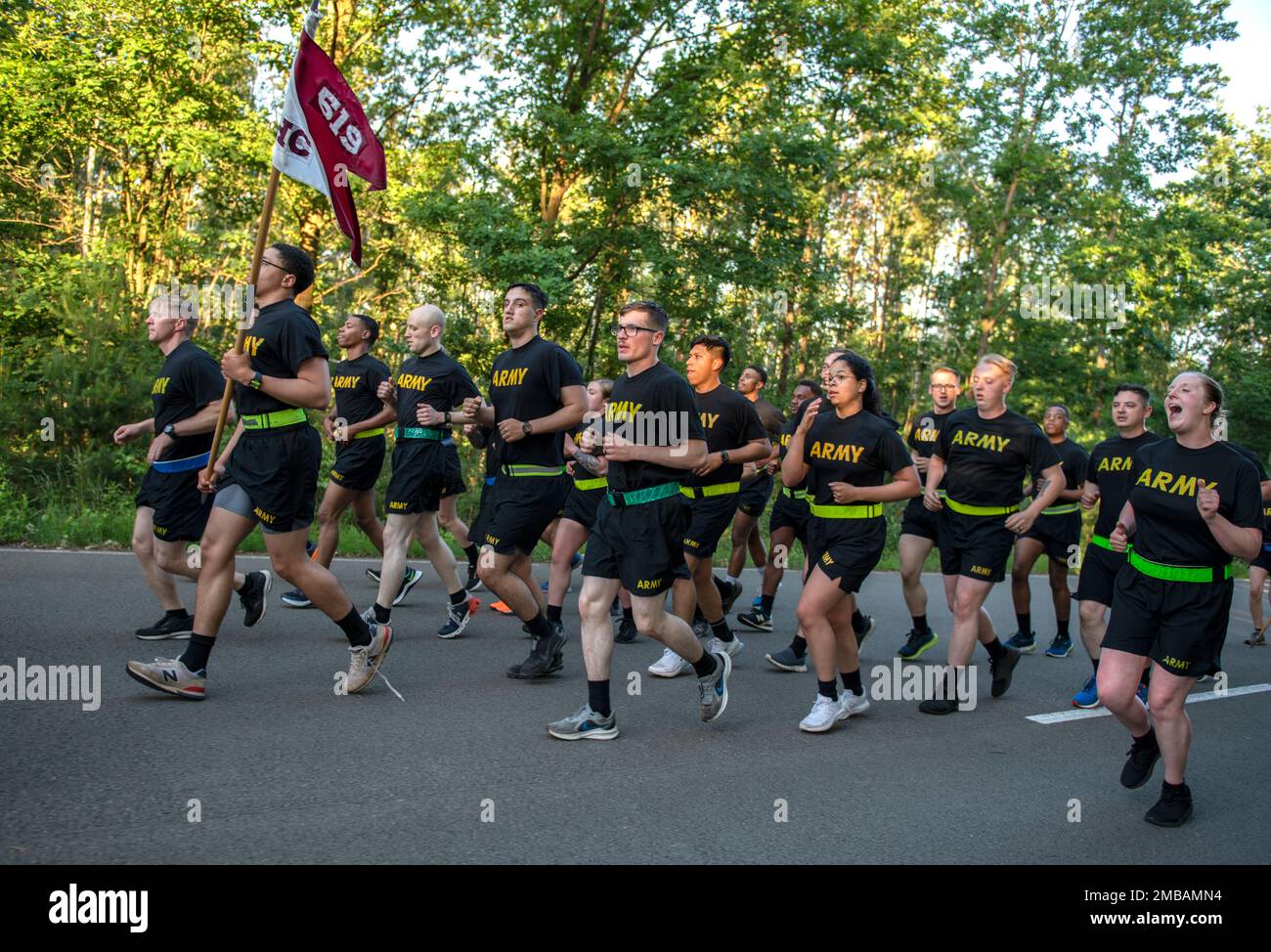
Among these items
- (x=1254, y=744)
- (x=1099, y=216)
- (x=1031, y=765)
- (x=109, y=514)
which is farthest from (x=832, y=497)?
(x=1099, y=216)

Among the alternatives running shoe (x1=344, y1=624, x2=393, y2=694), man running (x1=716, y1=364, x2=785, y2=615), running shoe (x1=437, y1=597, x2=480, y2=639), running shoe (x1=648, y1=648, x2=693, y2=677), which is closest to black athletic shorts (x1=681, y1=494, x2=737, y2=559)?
running shoe (x1=648, y1=648, x2=693, y2=677)

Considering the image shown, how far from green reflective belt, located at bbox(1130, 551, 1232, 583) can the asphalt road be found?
1081 millimetres

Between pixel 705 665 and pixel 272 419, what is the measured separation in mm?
2583

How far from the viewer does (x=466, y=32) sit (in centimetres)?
2130

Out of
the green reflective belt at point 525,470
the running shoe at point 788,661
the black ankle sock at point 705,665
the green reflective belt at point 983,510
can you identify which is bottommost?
the running shoe at point 788,661

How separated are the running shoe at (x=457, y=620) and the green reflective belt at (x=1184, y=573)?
4.67 m

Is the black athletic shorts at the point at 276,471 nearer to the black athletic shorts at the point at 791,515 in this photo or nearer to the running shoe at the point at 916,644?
the black athletic shorts at the point at 791,515

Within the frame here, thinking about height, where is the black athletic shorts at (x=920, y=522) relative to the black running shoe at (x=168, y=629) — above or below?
above

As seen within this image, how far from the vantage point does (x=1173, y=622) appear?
16.6ft

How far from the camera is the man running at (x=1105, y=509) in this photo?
7.41 meters

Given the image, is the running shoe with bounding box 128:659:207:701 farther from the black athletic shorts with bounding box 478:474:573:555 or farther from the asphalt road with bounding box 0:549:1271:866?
the black athletic shorts with bounding box 478:474:573:555

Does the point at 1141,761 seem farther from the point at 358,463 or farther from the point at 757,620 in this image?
the point at 358,463

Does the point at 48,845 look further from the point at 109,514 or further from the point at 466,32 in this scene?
the point at 466,32

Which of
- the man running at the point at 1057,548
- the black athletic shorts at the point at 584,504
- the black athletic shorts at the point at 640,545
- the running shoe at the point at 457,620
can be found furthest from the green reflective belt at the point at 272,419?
the man running at the point at 1057,548
